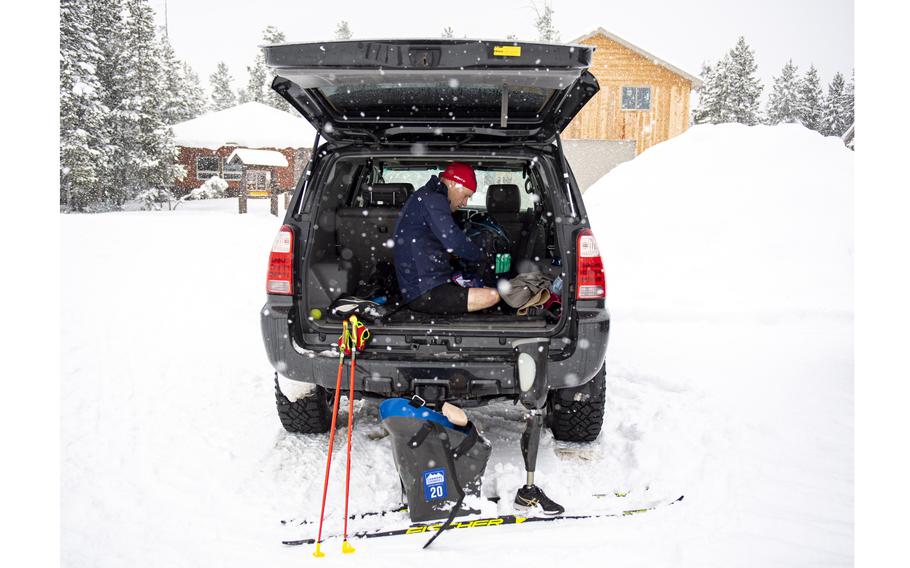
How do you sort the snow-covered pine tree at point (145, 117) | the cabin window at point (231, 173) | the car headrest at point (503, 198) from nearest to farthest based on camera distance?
the car headrest at point (503, 198) → the snow-covered pine tree at point (145, 117) → the cabin window at point (231, 173)

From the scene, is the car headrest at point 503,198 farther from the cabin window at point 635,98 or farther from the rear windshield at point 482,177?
the cabin window at point 635,98

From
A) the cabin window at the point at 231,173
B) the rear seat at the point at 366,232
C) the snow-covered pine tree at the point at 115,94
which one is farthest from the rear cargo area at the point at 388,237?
the cabin window at the point at 231,173

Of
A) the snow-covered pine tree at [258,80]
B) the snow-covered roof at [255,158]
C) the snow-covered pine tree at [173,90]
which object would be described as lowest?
the snow-covered roof at [255,158]

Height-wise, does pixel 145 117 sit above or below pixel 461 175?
above

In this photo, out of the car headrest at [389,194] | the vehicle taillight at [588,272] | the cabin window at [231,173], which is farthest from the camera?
the cabin window at [231,173]

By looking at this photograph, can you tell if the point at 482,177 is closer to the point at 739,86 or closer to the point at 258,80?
the point at 739,86

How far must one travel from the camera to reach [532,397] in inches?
104

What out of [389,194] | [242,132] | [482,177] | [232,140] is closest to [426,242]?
[389,194]

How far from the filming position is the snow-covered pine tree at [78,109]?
20344mm

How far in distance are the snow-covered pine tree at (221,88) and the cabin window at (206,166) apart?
28.9 meters

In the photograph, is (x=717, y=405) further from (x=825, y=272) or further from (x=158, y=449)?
(x=825, y=272)

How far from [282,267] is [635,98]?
22619 millimetres

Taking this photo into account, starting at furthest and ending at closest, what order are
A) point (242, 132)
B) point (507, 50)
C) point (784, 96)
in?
1. point (784, 96)
2. point (242, 132)
3. point (507, 50)

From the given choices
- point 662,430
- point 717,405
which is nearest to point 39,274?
point 662,430
